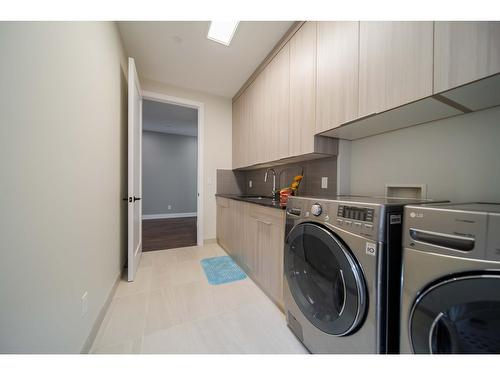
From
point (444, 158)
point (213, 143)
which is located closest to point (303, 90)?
point (444, 158)

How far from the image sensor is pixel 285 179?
2.25 m

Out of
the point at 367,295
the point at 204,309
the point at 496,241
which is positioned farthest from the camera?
the point at 204,309

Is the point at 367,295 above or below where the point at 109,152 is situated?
below

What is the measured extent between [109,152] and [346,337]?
1.98m

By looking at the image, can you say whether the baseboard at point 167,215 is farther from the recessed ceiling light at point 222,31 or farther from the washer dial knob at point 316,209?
the washer dial knob at point 316,209

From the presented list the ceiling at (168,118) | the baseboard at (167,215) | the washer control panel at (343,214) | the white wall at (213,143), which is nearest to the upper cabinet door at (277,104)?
the washer control panel at (343,214)

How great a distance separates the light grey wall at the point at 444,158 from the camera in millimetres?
891

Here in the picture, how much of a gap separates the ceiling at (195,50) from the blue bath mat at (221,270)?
2431 millimetres

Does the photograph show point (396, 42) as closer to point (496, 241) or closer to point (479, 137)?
point (479, 137)

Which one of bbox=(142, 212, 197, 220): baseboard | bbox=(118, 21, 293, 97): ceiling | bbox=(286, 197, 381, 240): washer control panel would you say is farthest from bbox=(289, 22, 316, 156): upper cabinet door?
bbox=(142, 212, 197, 220): baseboard

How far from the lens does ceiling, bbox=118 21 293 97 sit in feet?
5.46

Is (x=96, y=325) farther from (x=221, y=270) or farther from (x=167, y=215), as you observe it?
(x=167, y=215)
